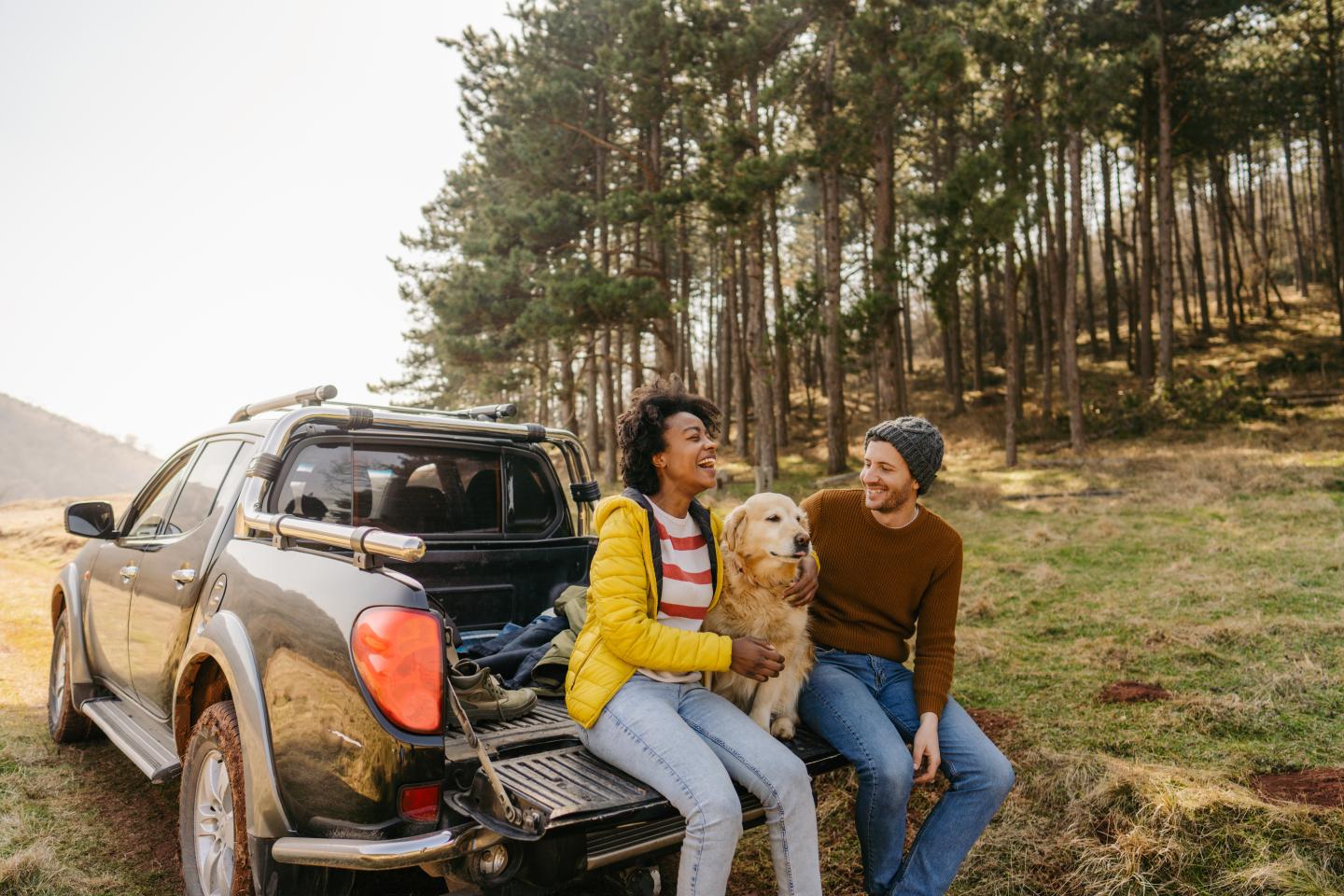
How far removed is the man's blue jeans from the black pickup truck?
0.54 ft

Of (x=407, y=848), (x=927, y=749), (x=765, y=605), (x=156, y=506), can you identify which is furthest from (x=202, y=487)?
(x=927, y=749)

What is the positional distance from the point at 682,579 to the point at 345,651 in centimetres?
118

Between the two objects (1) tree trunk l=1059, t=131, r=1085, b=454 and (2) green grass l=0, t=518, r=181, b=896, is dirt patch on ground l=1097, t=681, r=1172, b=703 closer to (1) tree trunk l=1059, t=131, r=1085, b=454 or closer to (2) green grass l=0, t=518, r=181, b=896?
(2) green grass l=0, t=518, r=181, b=896

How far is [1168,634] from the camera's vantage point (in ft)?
21.1

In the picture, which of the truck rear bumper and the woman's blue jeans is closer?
the truck rear bumper

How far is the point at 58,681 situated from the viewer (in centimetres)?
529

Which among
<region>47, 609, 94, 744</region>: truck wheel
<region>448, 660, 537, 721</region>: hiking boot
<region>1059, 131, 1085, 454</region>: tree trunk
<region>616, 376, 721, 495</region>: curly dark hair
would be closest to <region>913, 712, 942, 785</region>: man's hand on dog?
<region>616, 376, 721, 495</region>: curly dark hair

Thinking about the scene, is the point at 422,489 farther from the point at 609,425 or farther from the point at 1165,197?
the point at 609,425

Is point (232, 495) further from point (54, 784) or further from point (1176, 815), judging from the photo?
point (1176, 815)

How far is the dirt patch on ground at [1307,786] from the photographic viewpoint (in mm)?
3641

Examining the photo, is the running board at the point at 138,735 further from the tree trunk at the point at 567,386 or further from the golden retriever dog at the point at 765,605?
the tree trunk at the point at 567,386

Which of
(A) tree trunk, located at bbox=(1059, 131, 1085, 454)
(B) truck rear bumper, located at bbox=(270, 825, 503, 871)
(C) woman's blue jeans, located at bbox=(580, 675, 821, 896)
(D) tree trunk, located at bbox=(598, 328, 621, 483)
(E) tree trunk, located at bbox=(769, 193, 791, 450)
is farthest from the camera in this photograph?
(D) tree trunk, located at bbox=(598, 328, 621, 483)

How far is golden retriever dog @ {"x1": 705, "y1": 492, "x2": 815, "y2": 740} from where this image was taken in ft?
10.5

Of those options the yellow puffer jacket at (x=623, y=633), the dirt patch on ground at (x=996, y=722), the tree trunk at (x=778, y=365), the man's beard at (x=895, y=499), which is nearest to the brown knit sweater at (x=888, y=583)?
the man's beard at (x=895, y=499)
